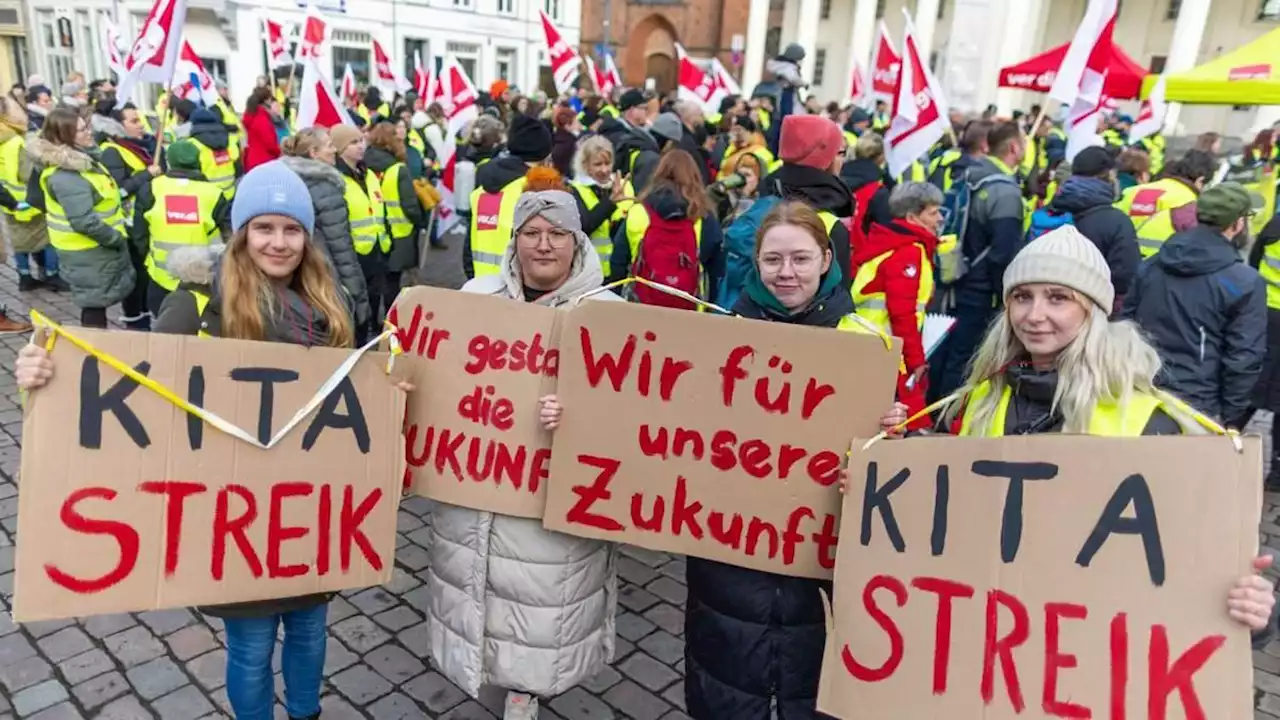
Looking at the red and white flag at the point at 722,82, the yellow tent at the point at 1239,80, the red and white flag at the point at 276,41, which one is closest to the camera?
the yellow tent at the point at 1239,80

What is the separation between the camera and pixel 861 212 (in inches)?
241

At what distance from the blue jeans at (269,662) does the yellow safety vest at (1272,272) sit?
5.94 meters

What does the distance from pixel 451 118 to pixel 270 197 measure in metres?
9.42

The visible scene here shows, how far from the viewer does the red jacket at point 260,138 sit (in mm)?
10086

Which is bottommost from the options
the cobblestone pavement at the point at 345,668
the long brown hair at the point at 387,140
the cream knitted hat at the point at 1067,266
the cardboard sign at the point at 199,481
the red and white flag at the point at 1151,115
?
the cobblestone pavement at the point at 345,668

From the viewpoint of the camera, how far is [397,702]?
131 inches

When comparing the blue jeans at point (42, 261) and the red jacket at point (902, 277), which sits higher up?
the red jacket at point (902, 277)

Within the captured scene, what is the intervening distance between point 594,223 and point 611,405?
146 inches

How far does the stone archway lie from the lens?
1698 inches

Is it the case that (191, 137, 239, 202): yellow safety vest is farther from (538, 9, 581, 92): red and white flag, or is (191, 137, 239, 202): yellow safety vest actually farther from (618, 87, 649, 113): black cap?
(538, 9, 581, 92): red and white flag

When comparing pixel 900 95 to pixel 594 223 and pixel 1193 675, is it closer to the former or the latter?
pixel 594 223

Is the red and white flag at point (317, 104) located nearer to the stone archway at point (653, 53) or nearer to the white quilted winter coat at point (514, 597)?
the white quilted winter coat at point (514, 597)

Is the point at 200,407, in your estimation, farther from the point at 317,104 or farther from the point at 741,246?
the point at 317,104

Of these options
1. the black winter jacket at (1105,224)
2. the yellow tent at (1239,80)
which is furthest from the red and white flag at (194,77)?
the yellow tent at (1239,80)
